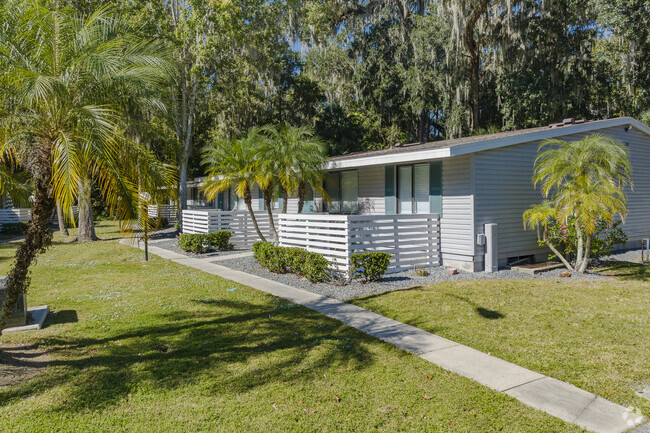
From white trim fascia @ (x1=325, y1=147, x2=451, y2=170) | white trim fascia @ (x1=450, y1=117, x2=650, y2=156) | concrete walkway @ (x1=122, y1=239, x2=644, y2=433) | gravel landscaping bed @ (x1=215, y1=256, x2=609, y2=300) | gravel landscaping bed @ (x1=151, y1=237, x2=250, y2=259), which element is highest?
white trim fascia @ (x1=450, y1=117, x2=650, y2=156)

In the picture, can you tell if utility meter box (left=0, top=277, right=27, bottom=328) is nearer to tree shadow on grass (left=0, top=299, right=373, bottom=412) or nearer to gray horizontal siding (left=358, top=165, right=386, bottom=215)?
tree shadow on grass (left=0, top=299, right=373, bottom=412)

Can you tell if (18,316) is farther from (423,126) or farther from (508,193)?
(423,126)

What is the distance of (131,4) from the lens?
68.2 ft

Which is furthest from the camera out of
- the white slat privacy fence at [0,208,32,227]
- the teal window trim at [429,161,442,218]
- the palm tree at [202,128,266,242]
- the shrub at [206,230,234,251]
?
the white slat privacy fence at [0,208,32,227]

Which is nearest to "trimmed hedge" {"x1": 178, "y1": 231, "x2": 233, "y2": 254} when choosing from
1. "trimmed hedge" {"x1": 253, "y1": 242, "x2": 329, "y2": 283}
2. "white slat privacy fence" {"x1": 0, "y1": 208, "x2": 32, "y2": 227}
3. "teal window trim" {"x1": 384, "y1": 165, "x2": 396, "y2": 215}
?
"trimmed hedge" {"x1": 253, "y1": 242, "x2": 329, "y2": 283}

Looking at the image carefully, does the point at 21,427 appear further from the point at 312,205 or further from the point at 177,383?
A: the point at 312,205

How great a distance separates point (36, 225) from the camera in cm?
508

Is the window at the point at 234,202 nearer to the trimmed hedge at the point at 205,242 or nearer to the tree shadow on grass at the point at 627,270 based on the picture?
the trimmed hedge at the point at 205,242

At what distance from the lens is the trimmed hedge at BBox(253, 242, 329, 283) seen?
31.6ft

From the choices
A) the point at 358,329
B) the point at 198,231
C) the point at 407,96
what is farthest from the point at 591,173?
the point at 407,96

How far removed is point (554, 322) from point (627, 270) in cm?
548

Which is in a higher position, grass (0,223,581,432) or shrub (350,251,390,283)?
shrub (350,251,390,283)

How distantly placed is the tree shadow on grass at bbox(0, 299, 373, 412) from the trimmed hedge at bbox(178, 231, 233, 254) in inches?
319

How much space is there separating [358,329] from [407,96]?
77.5 ft
